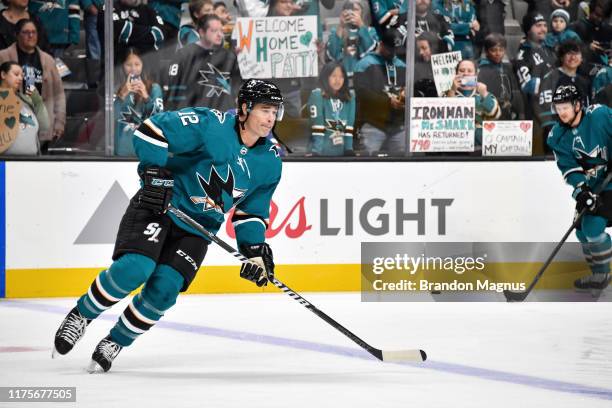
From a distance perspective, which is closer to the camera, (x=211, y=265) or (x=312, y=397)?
(x=312, y=397)

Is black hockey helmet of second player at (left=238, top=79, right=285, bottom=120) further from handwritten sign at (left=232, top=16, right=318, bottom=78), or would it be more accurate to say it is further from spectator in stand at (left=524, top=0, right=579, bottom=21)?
spectator in stand at (left=524, top=0, right=579, bottom=21)

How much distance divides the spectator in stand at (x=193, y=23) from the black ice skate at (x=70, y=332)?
8.75 feet

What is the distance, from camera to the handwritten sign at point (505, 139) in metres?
6.30

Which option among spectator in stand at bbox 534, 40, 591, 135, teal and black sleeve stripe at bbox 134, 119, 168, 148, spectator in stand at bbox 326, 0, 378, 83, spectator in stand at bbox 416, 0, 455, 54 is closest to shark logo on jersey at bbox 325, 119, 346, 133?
spectator in stand at bbox 326, 0, 378, 83

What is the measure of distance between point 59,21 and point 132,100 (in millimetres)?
581

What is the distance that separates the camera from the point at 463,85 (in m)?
6.37

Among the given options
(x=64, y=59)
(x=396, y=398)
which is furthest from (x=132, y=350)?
(x=64, y=59)

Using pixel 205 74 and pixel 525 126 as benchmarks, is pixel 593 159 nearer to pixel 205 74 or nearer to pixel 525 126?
pixel 525 126

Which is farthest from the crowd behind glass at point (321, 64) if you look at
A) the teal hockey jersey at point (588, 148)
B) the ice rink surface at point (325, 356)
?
the ice rink surface at point (325, 356)

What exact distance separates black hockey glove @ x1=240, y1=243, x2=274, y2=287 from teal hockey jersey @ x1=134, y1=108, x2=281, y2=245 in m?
0.03

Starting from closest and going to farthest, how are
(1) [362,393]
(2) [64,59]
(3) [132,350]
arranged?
(1) [362,393] → (3) [132,350] → (2) [64,59]

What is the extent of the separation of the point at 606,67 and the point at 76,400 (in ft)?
14.0

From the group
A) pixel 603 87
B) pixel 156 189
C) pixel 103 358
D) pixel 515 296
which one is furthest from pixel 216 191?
pixel 603 87

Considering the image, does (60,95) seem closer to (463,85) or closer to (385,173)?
(385,173)
